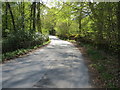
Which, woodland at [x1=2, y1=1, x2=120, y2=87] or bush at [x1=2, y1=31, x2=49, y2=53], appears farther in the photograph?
bush at [x1=2, y1=31, x2=49, y2=53]

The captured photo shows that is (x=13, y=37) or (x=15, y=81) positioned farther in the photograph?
(x=13, y=37)

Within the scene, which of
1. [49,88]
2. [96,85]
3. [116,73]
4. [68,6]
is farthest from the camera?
[68,6]

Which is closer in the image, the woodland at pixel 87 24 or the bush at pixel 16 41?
the woodland at pixel 87 24

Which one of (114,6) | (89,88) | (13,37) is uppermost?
(114,6)

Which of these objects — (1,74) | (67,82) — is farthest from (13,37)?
(67,82)

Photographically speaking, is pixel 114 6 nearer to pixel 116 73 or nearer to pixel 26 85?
pixel 116 73

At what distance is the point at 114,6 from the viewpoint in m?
5.96

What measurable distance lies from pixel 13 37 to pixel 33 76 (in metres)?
8.70

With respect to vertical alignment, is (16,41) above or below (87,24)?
below

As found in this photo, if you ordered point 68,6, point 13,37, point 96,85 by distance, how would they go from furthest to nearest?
1. point 13,37
2. point 68,6
3. point 96,85

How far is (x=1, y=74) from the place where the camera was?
19.5 ft

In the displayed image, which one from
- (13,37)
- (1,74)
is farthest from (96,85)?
(13,37)

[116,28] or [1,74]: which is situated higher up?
[116,28]

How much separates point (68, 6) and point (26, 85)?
9007 millimetres
